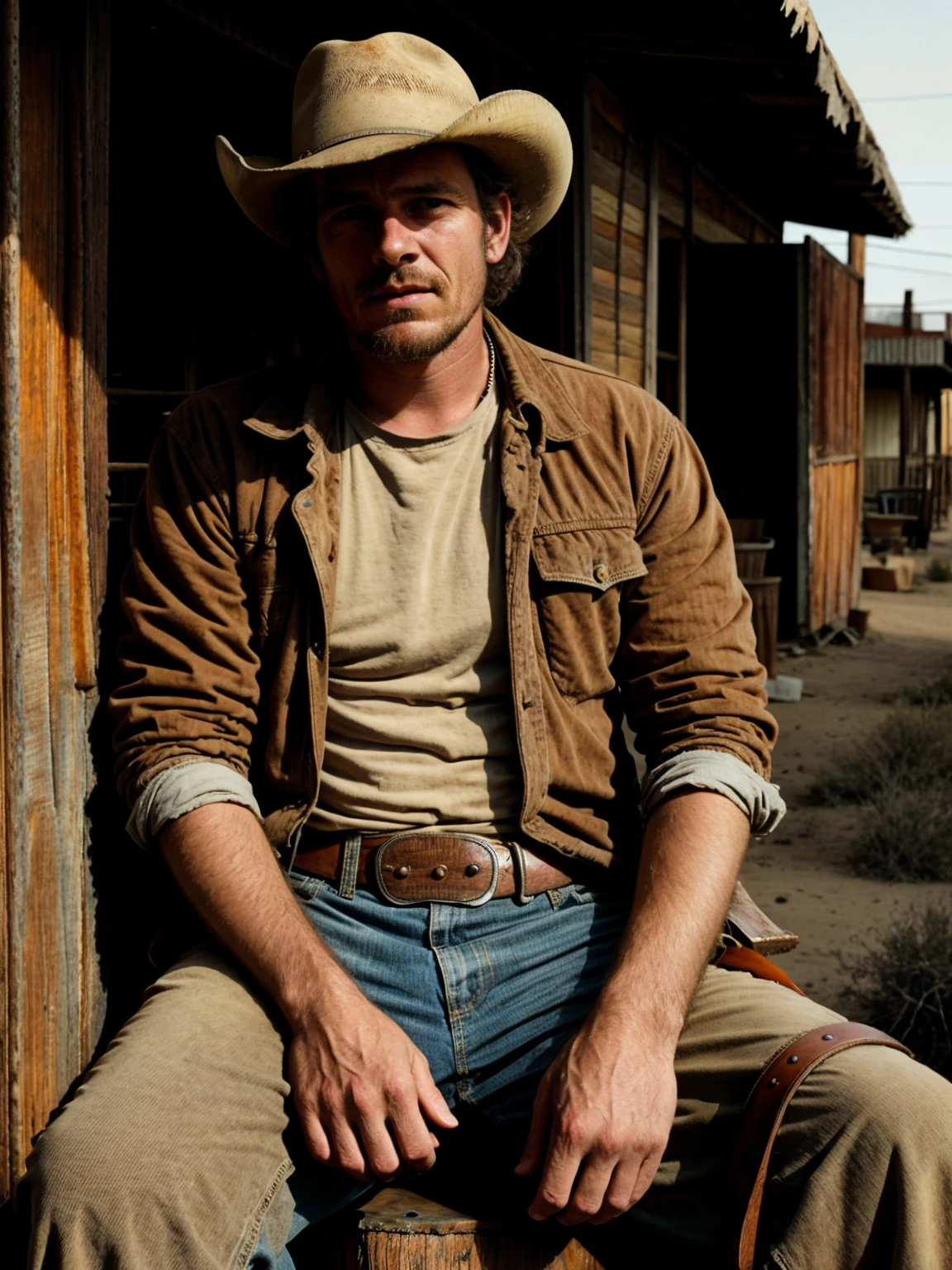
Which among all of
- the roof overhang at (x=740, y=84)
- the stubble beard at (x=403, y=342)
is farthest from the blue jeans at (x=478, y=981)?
the roof overhang at (x=740, y=84)

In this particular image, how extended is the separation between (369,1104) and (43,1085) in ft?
2.21

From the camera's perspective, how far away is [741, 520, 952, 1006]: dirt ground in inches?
197

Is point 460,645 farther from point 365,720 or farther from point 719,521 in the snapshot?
point 719,521

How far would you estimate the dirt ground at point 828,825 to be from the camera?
5.00m

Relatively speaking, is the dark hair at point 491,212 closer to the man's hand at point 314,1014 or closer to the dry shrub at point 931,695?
the man's hand at point 314,1014

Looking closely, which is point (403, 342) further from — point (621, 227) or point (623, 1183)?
point (621, 227)

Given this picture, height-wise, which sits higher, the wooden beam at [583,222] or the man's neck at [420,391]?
the wooden beam at [583,222]

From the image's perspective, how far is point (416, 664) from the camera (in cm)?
242

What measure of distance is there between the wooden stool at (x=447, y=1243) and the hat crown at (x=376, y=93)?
181cm

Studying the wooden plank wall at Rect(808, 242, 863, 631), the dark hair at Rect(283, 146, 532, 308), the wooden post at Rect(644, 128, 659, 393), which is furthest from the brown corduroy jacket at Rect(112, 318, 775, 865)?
the wooden plank wall at Rect(808, 242, 863, 631)

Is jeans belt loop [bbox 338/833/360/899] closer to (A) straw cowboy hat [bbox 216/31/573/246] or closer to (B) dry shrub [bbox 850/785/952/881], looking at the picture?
(A) straw cowboy hat [bbox 216/31/573/246]

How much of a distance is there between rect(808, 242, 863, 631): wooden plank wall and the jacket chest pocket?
836cm

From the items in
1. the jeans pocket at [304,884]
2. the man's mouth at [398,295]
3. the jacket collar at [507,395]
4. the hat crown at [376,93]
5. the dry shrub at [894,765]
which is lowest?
the dry shrub at [894,765]

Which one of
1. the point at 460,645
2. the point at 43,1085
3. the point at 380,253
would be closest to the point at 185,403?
the point at 380,253
